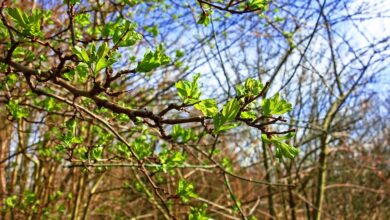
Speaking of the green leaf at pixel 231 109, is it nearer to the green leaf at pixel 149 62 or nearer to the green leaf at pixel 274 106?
the green leaf at pixel 274 106

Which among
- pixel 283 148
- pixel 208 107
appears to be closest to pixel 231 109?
pixel 208 107

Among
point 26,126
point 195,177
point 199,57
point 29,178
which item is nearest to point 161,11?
point 199,57

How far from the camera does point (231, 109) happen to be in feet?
3.97

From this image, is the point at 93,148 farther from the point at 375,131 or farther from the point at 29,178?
the point at 375,131

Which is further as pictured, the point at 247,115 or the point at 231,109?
the point at 247,115

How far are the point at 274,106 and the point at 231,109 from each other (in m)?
0.16

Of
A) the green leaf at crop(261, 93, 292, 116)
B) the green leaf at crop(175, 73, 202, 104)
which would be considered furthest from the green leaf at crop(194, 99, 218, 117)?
the green leaf at crop(261, 93, 292, 116)

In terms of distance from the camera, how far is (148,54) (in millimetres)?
1318

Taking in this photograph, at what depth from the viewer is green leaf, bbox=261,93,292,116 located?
129 centimetres

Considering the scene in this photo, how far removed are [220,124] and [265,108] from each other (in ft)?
0.51

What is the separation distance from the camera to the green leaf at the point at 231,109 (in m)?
1.21

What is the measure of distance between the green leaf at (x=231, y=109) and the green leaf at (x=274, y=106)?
122 mm

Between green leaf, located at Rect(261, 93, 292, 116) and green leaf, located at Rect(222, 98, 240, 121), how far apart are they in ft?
0.40

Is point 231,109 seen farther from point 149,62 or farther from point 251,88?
point 149,62
